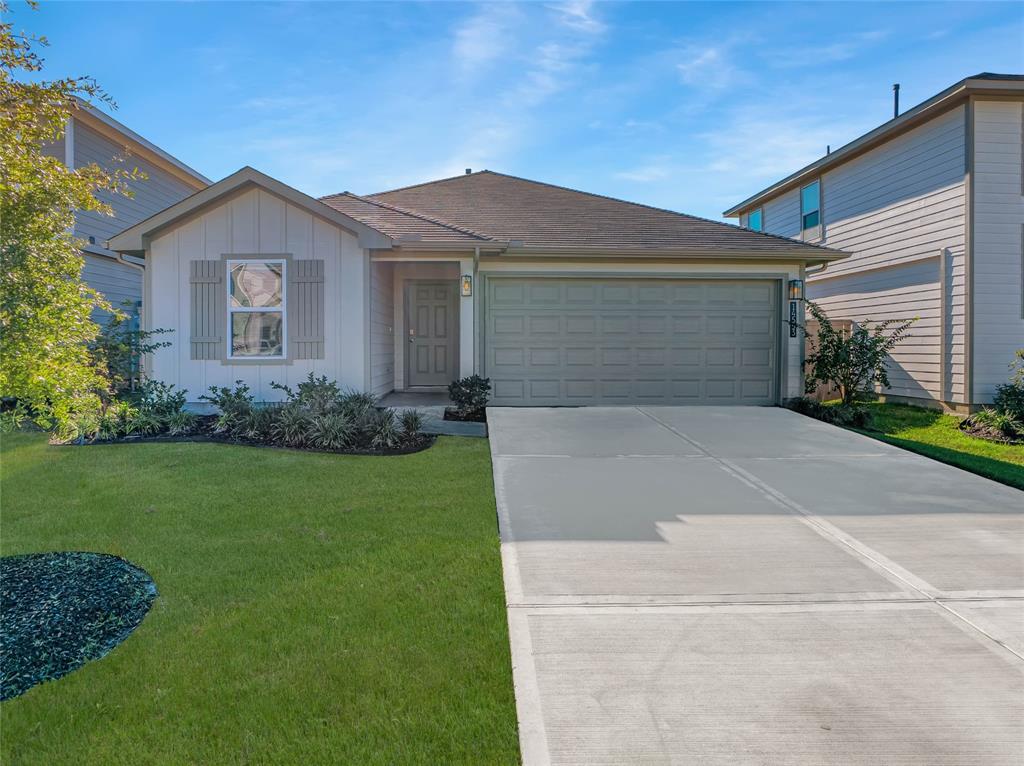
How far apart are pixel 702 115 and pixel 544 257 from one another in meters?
5.16

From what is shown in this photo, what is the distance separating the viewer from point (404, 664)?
9.18 feet

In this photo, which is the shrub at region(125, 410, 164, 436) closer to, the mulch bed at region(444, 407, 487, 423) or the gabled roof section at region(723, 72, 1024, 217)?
the mulch bed at region(444, 407, 487, 423)

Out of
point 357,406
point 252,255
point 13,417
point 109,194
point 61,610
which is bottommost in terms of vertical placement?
point 61,610

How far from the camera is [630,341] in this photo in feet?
34.6

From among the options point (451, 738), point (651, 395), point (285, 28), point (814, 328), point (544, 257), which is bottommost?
point (451, 738)

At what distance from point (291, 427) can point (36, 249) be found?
4.77m

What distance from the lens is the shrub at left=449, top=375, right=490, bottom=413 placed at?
920 centimetres

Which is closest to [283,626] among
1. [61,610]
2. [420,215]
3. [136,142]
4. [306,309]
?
[61,610]

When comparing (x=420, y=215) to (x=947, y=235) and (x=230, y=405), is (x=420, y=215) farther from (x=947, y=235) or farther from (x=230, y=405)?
(x=947, y=235)

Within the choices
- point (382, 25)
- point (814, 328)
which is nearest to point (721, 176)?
point (814, 328)

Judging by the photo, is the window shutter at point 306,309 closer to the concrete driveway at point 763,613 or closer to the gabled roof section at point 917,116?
the concrete driveway at point 763,613

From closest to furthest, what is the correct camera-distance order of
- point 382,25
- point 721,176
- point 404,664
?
point 404,664 → point 382,25 → point 721,176

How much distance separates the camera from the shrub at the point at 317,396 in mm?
8281

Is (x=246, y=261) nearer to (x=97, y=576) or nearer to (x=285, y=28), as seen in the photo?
(x=285, y=28)
